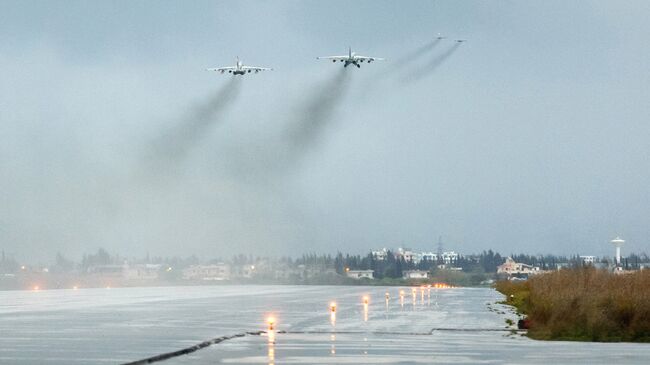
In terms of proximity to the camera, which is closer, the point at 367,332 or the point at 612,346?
the point at 612,346

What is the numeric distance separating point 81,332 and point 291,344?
9763 millimetres

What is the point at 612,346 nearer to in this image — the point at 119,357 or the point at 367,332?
the point at 367,332

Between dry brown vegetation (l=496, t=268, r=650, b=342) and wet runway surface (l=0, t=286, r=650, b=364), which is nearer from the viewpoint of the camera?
wet runway surface (l=0, t=286, r=650, b=364)

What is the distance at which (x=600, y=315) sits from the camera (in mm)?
39688

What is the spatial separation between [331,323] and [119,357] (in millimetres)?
17970

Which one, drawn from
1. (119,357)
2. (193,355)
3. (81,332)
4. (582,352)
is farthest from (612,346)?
(81,332)

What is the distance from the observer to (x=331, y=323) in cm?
4631

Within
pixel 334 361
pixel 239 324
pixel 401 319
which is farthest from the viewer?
pixel 401 319

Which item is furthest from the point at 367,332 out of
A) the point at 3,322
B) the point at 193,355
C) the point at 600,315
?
the point at 3,322

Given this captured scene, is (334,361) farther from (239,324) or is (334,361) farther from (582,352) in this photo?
(239,324)

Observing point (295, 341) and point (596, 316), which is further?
point (596, 316)

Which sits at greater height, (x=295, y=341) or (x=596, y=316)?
(x=596, y=316)

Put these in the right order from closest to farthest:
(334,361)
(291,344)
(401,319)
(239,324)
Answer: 1. (334,361)
2. (291,344)
3. (239,324)
4. (401,319)

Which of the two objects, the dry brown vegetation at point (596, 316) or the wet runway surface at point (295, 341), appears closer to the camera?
the wet runway surface at point (295, 341)
